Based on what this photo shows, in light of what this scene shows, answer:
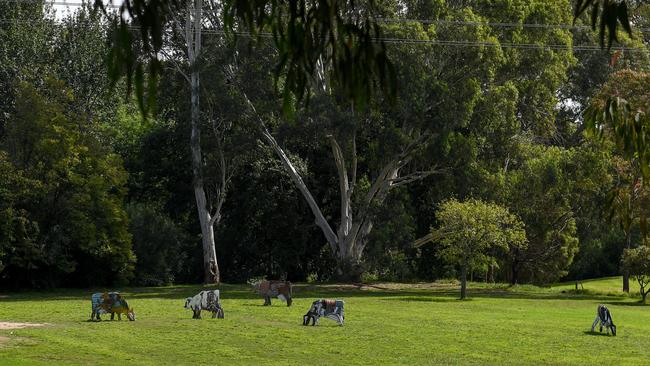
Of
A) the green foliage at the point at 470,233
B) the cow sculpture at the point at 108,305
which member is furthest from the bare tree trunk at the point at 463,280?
the cow sculpture at the point at 108,305

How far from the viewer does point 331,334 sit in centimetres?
2639

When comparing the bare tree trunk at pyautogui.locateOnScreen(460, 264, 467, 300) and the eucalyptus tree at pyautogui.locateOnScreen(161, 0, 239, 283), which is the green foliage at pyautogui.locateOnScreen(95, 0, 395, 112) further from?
the eucalyptus tree at pyautogui.locateOnScreen(161, 0, 239, 283)

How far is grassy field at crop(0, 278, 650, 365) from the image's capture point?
71.5 ft

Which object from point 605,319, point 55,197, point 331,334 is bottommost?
point 331,334

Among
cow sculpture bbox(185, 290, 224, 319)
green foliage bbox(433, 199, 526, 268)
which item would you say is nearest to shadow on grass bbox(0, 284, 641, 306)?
green foliage bbox(433, 199, 526, 268)

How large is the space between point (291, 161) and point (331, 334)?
24.0 metres

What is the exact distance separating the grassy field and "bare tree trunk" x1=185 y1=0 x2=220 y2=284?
329 inches

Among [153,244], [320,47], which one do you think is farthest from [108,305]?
[320,47]

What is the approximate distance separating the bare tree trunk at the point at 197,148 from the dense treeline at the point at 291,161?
0.37 meters

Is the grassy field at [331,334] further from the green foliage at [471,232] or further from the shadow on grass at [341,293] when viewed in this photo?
the green foliage at [471,232]

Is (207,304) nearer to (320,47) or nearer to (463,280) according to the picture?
(463,280)

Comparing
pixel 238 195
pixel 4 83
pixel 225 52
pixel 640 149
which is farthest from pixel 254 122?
pixel 640 149

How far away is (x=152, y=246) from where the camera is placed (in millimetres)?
49656

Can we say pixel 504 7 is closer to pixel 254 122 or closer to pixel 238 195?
pixel 254 122
